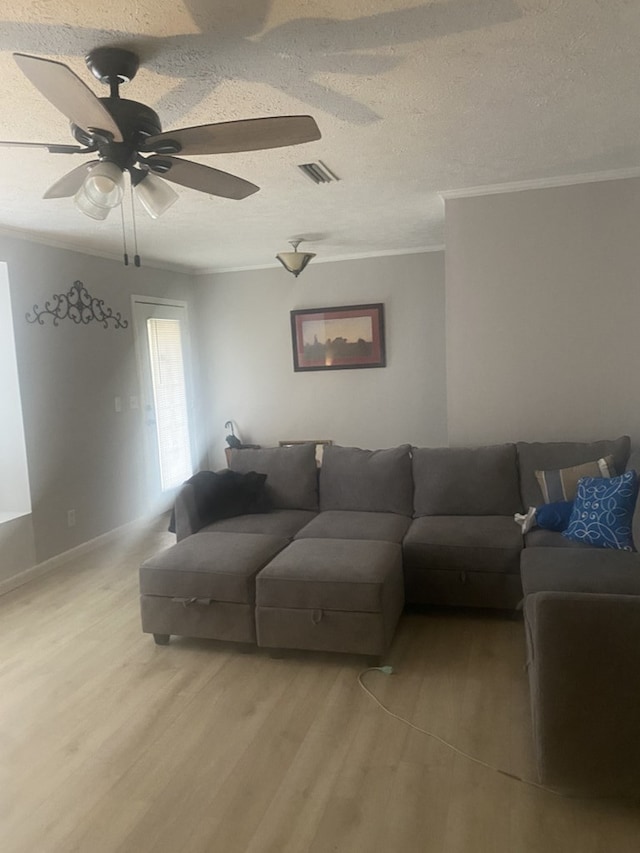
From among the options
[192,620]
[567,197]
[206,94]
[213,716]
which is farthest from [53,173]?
[567,197]

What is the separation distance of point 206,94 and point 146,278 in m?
3.63

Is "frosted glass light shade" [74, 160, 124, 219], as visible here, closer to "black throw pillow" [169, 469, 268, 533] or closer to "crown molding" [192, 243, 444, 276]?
"black throw pillow" [169, 469, 268, 533]

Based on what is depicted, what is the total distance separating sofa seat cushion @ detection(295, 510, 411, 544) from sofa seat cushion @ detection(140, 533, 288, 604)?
1.05 ft

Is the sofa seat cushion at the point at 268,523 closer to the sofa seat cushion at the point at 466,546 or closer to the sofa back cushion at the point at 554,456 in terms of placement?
the sofa seat cushion at the point at 466,546

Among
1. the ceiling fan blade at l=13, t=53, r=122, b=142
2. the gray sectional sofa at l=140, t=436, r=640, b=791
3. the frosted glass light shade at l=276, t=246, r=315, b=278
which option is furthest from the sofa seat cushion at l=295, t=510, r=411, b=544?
the frosted glass light shade at l=276, t=246, r=315, b=278

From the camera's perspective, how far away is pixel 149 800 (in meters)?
2.11

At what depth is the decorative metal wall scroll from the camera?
447 centimetres

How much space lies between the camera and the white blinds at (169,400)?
232 inches

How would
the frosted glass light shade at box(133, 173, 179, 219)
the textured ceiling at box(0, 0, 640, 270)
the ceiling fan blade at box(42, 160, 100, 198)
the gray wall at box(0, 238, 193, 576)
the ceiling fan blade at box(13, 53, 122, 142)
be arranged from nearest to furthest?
the ceiling fan blade at box(13, 53, 122, 142), the textured ceiling at box(0, 0, 640, 270), the ceiling fan blade at box(42, 160, 100, 198), the frosted glass light shade at box(133, 173, 179, 219), the gray wall at box(0, 238, 193, 576)

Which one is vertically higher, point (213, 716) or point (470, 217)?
point (470, 217)

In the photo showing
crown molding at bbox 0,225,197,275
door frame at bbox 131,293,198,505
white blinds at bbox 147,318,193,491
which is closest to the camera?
crown molding at bbox 0,225,197,275

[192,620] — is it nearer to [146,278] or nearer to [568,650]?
[568,650]

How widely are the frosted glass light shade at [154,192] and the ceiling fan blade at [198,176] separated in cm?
4

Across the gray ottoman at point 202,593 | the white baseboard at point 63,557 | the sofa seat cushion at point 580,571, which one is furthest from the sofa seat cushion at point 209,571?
the white baseboard at point 63,557
